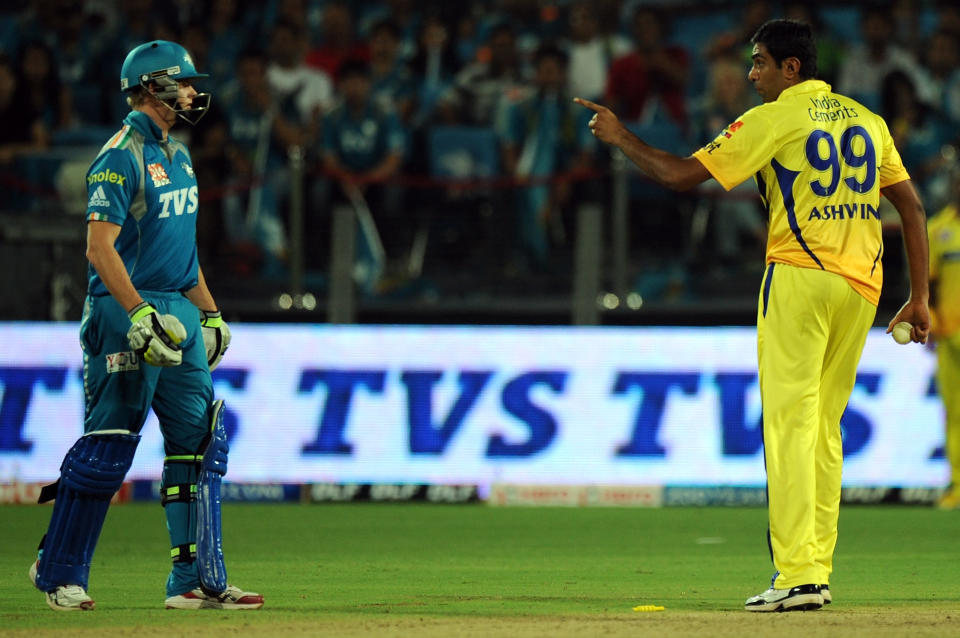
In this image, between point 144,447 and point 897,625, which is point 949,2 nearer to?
point 144,447

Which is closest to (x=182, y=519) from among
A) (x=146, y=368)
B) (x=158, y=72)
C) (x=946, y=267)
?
(x=146, y=368)

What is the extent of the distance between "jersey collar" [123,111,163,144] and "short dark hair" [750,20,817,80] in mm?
2609

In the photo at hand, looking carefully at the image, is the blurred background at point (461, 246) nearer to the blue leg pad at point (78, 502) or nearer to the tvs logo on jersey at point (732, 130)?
the blue leg pad at point (78, 502)

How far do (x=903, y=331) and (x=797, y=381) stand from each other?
69 cm

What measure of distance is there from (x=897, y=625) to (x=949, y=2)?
12316mm

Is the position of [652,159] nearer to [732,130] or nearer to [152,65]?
[732,130]

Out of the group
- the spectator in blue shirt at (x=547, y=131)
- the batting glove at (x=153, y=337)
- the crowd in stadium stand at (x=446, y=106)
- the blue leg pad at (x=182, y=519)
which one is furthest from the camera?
the spectator in blue shirt at (x=547, y=131)

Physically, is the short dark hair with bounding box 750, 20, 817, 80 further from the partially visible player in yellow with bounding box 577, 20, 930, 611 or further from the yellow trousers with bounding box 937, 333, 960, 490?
the yellow trousers with bounding box 937, 333, 960, 490

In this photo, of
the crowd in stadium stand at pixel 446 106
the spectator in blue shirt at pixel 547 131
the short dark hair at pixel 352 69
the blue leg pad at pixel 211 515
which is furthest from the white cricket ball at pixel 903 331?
the short dark hair at pixel 352 69

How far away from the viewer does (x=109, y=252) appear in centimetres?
671

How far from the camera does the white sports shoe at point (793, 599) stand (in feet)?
22.3

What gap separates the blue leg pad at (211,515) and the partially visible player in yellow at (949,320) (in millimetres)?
7441

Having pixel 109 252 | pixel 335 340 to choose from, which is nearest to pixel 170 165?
pixel 109 252

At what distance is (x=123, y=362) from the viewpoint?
271 inches
